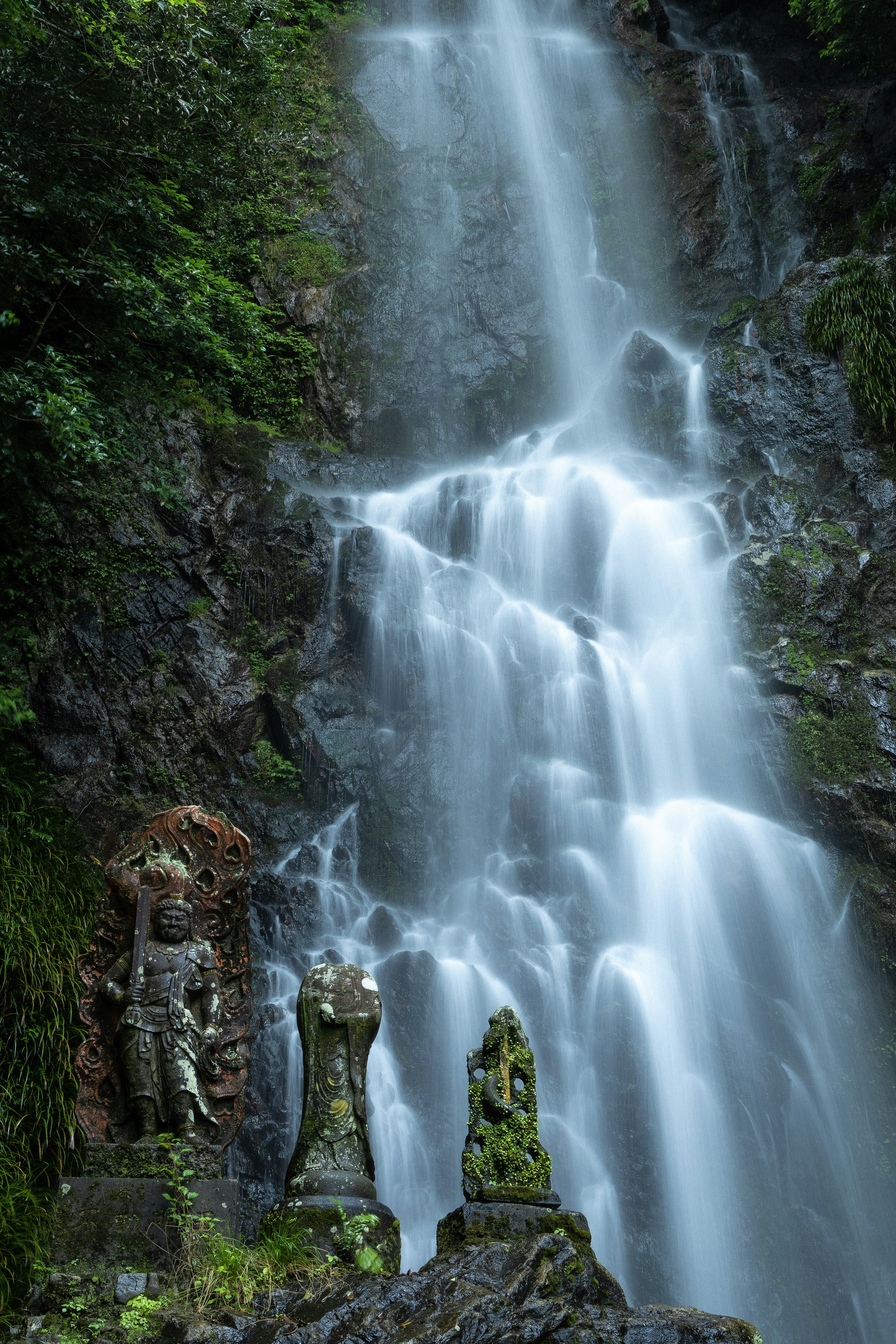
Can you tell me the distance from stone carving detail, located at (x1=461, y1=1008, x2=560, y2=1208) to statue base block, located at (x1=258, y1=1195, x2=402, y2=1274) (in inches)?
22.0

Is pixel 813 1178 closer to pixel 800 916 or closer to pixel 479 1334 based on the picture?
pixel 800 916


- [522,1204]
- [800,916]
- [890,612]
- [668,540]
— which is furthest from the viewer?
[668,540]

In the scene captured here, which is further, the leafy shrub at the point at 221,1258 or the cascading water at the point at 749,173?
the cascading water at the point at 749,173

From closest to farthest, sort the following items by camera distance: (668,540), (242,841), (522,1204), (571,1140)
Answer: (522,1204) → (242,841) → (571,1140) → (668,540)

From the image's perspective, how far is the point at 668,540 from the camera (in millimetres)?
16969

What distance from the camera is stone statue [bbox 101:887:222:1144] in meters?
6.06

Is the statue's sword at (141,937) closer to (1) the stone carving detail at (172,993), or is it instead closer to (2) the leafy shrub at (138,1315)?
(1) the stone carving detail at (172,993)

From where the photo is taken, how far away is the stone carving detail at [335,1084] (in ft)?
20.8

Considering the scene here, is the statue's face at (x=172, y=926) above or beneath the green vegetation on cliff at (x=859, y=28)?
beneath

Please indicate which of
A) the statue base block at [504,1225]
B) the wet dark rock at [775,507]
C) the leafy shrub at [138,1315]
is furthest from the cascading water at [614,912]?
the leafy shrub at [138,1315]

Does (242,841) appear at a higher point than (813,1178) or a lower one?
higher

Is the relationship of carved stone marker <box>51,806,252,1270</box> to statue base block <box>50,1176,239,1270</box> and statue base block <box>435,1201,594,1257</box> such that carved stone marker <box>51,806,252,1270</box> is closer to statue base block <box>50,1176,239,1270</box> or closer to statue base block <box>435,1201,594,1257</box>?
statue base block <box>50,1176,239,1270</box>

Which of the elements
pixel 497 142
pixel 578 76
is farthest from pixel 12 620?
pixel 578 76

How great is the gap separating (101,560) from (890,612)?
12.3 m
